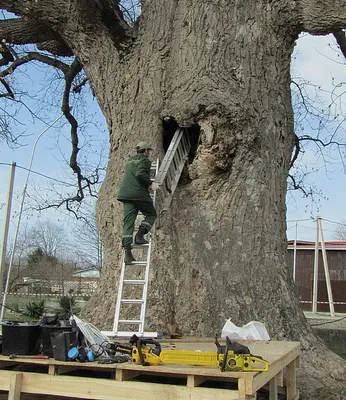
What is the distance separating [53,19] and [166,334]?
15.5 feet

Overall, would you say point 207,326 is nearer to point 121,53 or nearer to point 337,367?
point 337,367

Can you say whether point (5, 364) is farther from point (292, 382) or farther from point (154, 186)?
point (292, 382)

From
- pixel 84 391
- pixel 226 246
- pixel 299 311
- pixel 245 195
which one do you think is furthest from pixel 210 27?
pixel 84 391

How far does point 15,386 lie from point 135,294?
7.18 feet

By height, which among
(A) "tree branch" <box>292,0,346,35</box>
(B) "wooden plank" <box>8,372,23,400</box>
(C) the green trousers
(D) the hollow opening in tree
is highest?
(A) "tree branch" <box>292,0,346,35</box>

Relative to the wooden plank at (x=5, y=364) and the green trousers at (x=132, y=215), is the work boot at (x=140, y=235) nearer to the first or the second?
the green trousers at (x=132, y=215)

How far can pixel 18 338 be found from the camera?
183 inches

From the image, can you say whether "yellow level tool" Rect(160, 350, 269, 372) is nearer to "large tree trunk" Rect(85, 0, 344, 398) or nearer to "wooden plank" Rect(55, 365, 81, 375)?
"wooden plank" Rect(55, 365, 81, 375)

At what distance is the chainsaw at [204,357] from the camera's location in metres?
4.00

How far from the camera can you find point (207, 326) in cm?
612

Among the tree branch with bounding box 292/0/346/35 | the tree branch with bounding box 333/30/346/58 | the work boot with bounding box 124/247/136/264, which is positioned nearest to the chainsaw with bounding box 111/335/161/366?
Result: the work boot with bounding box 124/247/136/264

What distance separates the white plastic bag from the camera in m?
5.66

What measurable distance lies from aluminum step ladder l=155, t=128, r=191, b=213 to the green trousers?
0.43 m

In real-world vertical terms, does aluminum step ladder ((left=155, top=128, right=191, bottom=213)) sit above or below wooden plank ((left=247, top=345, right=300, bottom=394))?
above
